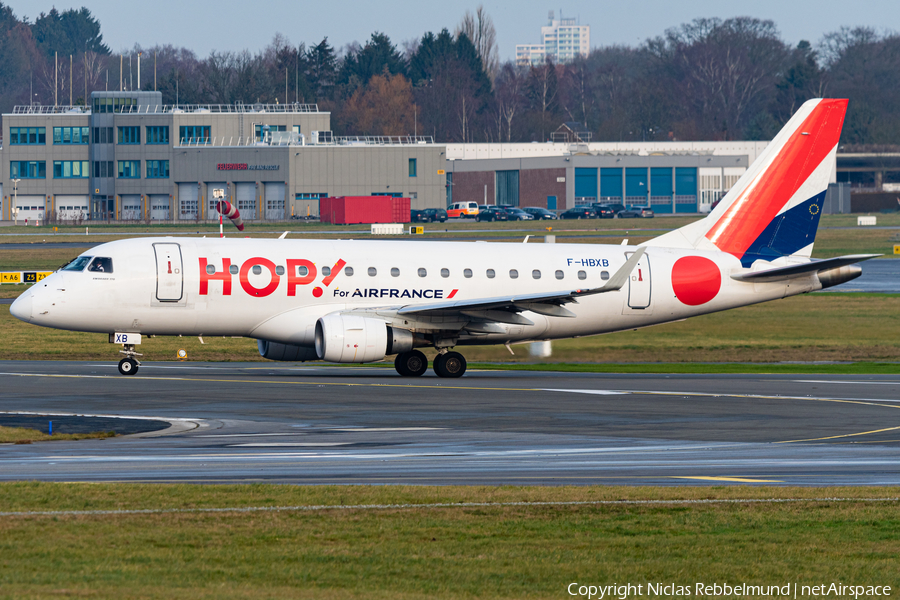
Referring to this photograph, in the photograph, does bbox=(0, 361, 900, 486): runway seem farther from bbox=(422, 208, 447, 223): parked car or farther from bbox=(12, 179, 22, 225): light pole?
bbox=(12, 179, 22, 225): light pole

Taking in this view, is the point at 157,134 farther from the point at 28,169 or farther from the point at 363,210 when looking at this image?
the point at 363,210

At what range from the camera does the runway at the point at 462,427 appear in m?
18.6

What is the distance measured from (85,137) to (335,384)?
459ft

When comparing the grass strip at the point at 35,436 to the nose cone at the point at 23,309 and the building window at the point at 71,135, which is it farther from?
the building window at the point at 71,135

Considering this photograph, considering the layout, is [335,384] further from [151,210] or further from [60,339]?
[151,210]

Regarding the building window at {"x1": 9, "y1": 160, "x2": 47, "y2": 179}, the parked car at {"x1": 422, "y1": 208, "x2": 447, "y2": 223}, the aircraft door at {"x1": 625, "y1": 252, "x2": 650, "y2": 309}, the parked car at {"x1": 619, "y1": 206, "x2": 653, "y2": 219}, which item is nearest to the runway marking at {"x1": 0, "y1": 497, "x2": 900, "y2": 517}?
the aircraft door at {"x1": 625, "y1": 252, "x2": 650, "y2": 309}

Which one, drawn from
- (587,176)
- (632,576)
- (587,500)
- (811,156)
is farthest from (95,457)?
(587,176)

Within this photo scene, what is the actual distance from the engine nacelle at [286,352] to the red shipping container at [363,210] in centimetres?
9947

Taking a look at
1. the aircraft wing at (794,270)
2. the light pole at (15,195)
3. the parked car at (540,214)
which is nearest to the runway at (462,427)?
the aircraft wing at (794,270)

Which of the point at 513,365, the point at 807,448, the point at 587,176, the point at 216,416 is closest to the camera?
the point at 807,448

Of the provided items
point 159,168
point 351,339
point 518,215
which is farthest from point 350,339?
point 159,168

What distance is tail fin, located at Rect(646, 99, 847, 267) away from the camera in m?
38.2

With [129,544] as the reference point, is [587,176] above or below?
above

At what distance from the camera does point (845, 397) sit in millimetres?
30422
